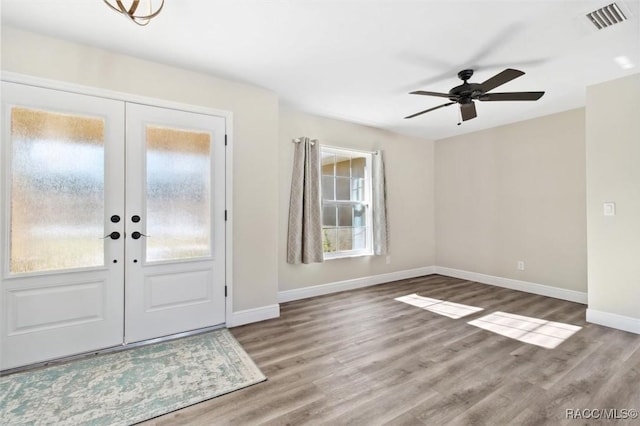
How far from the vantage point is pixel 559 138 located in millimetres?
4059

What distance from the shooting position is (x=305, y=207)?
403 centimetres

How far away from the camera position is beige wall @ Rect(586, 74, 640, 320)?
289 centimetres

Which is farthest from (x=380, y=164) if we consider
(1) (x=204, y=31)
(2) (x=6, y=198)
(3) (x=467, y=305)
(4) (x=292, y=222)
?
(2) (x=6, y=198)

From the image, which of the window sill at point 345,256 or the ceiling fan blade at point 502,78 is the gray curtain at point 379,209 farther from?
the ceiling fan blade at point 502,78

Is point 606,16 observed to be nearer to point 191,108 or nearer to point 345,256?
point 191,108

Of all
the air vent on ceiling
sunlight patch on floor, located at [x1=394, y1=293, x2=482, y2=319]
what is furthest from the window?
the air vent on ceiling

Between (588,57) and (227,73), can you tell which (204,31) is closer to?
(227,73)

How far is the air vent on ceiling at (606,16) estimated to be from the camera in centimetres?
200

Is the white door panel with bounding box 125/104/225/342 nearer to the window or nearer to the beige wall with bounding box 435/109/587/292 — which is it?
the window

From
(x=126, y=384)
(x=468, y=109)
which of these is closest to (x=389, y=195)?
(x=468, y=109)

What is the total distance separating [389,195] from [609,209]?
2.80 m

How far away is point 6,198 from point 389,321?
359 cm

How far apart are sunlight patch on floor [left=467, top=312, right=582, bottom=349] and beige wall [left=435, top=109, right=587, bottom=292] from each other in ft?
4.17

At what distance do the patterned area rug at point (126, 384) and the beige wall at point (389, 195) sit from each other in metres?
1.68
